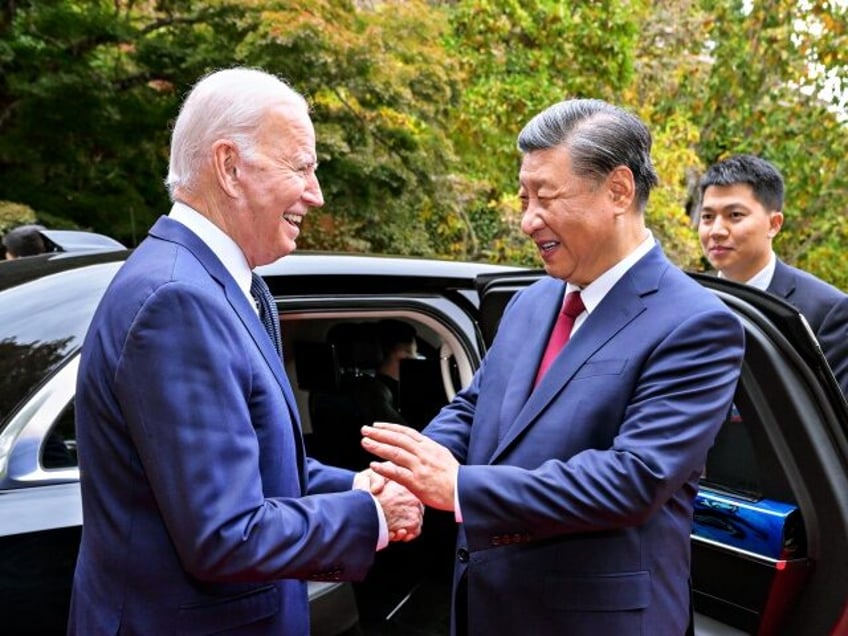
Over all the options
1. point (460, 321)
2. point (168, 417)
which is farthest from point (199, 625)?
point (460, 321)

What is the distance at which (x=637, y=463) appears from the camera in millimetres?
1656

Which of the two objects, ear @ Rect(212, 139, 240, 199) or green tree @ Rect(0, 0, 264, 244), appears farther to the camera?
green tree @ Rect(0, 0, 264, 244)

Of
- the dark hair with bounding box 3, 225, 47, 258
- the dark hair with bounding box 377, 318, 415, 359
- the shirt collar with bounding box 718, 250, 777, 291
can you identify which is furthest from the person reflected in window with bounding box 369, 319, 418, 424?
the dark hair with bounding box 3, 225, 47, 258

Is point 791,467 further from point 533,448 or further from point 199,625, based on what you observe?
point 199,625

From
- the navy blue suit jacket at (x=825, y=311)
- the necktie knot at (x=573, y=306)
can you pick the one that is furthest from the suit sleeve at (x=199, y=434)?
the navy blue suit jacket at (x=825, y=311)

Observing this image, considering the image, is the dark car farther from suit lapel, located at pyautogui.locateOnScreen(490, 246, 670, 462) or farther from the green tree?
the green tree

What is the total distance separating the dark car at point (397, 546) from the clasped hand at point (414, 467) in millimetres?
701

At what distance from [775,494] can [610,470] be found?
0.84 meters

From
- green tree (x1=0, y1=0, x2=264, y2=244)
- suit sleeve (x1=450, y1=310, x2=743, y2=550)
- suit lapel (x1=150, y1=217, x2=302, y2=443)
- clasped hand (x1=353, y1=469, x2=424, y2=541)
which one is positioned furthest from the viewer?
green tree (x1=0, y1=0, x2=264, y2=244)

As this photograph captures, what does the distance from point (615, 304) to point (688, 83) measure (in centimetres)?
1168

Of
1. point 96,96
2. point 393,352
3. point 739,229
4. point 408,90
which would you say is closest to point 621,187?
point 739,229

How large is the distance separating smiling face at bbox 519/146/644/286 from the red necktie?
0.07 meters

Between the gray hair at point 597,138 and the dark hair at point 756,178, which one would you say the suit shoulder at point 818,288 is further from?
the gray hair at point 597,138

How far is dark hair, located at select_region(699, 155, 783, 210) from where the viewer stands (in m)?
3.39
